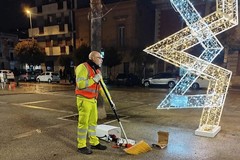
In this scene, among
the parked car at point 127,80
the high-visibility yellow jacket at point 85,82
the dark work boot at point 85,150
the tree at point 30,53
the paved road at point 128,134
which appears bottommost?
the paved road at point 128,134

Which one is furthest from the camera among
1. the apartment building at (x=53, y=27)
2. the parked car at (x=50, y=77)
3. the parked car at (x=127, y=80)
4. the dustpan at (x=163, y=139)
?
the apartment building at (x=53, y=27)

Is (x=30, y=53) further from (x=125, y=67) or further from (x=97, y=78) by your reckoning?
(x=97, y=78)

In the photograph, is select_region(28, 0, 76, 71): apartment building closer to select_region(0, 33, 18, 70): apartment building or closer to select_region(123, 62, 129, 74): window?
select_region(123, 62, 129, 74): window

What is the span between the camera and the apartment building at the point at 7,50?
48875 millimetres

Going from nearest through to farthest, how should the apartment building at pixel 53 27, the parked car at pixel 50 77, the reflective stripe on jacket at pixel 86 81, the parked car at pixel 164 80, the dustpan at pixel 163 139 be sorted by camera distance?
the reflective stripe on jacket at pixel 86 81 < the dustpan at pixel 163 139 < the parked car at pixel 164 80 < the parked car at pixel 50 77 < the apartment building at pixel 53 27

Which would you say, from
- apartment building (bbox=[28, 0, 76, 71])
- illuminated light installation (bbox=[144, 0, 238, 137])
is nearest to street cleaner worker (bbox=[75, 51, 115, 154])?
illuminated light installation (bbox=[144, 0, 238, 137])

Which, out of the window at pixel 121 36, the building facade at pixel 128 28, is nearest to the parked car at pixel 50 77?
the building facade at pixel 128 28

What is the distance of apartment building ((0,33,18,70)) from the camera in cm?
4888

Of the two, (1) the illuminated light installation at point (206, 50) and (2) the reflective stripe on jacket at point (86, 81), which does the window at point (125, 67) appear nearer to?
(1) the illuminated light installation at point (206, 50)

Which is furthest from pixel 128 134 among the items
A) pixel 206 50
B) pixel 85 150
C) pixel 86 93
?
pixel 206 50

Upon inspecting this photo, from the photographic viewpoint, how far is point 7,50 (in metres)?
49.8

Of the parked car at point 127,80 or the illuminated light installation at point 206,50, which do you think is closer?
the illuminated light installation at point 206,50

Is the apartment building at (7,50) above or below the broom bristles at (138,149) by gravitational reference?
above

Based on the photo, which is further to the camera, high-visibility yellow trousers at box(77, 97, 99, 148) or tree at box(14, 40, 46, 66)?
tree at box(14, 40, 46, 66)
